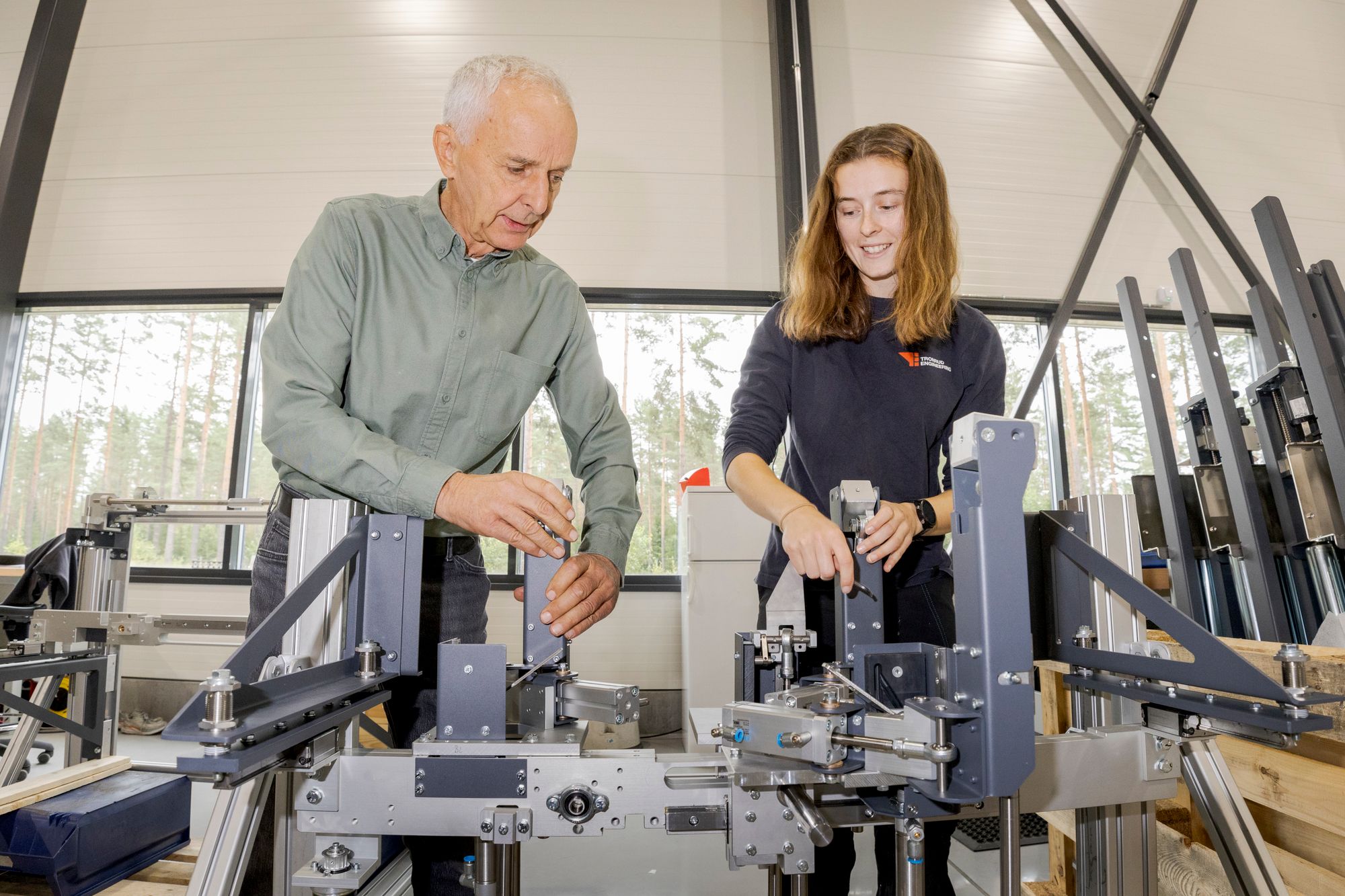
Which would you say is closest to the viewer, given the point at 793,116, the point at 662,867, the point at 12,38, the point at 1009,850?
the point at 1009,850

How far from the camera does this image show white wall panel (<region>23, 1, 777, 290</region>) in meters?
4.34

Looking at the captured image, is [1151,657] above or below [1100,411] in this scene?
below

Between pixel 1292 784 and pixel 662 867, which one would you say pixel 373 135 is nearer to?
pixel 662 867

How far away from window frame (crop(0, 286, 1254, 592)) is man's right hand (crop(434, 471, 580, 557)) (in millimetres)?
3319

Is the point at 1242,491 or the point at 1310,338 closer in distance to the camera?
the point at 1310,338

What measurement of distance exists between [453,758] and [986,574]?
529mm

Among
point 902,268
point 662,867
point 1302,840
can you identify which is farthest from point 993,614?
point 662,867

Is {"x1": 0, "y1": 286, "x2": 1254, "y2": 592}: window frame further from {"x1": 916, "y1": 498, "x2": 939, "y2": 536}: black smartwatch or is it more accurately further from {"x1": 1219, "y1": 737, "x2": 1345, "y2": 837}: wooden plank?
{"x1": 916, "y1": 498, "x2": 939, "y2": 536}: black smartwatch

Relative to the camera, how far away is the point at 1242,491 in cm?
258

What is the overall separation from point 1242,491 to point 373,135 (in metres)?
4.63

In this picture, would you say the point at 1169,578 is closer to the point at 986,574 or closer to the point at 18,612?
the point at 986,574

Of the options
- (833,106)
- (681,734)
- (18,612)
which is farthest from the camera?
(833,106)

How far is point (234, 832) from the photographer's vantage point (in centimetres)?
73

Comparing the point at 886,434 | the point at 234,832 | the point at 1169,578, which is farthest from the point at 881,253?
the point at 1169,578
